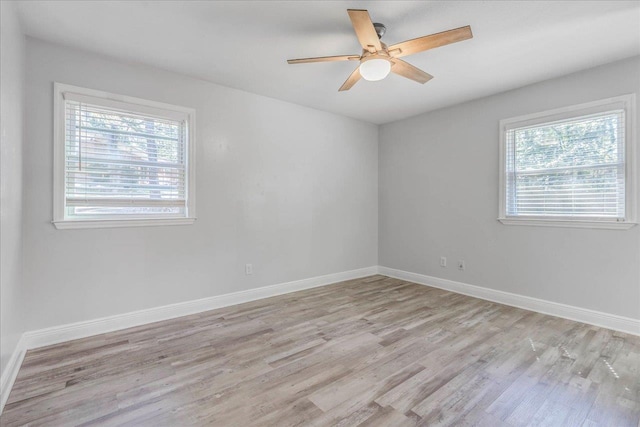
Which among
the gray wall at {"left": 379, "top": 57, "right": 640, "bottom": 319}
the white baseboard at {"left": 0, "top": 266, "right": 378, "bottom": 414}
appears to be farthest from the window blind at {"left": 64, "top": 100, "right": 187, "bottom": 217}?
the gray wall at {"left": 379, "top": 57, "right": 640, "bottom": 319}

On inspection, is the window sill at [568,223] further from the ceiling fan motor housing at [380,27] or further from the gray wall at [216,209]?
the ceiling fan motor housing at [380,27]

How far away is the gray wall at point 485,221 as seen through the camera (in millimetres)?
2809

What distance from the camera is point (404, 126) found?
4598mm

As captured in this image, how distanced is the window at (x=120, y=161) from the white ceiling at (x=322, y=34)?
1.55 ft

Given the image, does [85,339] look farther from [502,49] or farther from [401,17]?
[502,49]

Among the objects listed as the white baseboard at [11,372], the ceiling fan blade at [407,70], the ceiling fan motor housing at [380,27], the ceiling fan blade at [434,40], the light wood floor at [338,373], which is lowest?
the light wood floor at [338,373]

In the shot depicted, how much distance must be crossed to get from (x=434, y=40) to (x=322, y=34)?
2.84ft

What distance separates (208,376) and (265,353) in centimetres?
45

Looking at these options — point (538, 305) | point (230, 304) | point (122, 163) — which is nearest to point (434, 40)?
point (122, 163)

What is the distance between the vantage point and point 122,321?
2752 millimetres

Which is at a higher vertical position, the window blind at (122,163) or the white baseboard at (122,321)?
the window blind at (122,163)

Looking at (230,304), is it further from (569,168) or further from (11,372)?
(569,168)

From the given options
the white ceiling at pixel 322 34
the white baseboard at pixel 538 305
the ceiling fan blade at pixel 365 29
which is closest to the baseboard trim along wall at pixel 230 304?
the white baseboard at pixel 538 305

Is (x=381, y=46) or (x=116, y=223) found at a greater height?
(x=381, y=46)
